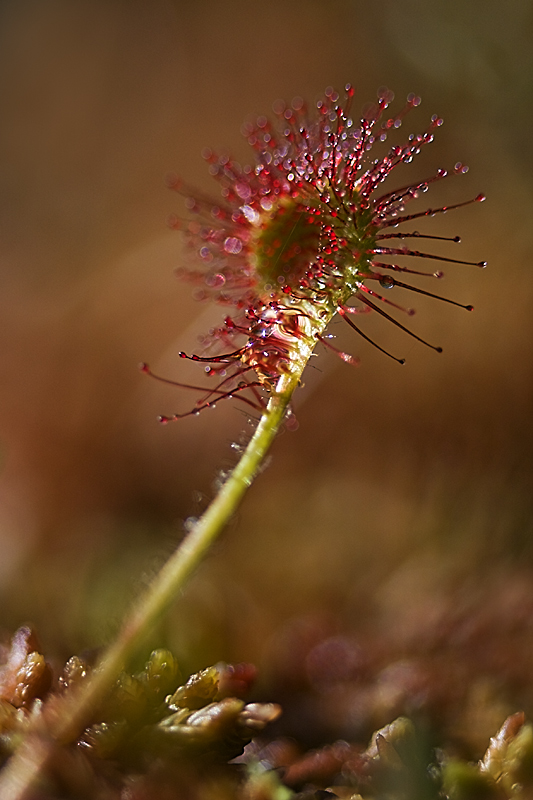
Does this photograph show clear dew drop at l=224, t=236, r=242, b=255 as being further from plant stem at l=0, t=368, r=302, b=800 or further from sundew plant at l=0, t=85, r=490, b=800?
plant stem at l=0, t=368, r=302, b=800

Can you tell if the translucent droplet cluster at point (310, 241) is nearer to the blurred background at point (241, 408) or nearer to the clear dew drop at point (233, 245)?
the clear dew drop at point (233, 245)

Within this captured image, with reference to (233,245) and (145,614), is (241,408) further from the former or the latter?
(145,614)

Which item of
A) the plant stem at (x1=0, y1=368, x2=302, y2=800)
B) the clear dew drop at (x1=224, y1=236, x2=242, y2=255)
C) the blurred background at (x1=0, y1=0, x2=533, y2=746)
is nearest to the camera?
the plant stem at (x1=0, y1=368, x2=302, y2=800)

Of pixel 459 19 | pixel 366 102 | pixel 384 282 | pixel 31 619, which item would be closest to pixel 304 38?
pixel 366 102

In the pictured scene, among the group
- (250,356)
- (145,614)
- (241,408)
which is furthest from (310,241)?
(241,408)

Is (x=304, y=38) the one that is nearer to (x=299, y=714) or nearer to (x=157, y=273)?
(x=157, y=273)

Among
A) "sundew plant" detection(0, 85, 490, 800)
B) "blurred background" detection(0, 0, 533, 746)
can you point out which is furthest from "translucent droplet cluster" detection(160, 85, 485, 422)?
"blurred background" detection(0, 0, 533, 746)

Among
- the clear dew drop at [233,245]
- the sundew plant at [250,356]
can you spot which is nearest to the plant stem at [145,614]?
the sundew plant at [250,356]

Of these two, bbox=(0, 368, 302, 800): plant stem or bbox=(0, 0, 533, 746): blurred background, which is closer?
bbox=(0, 368, 302, 800): plant stem
